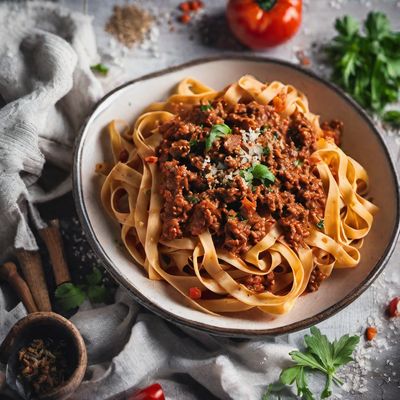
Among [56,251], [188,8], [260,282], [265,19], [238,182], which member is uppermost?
[265,19]

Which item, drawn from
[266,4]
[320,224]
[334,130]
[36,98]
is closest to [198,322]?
[320,224]

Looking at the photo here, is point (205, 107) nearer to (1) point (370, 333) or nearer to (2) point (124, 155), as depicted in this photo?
(2) point (124, 155)

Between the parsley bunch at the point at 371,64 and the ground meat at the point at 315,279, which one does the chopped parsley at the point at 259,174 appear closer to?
the ground meat at the point at 315,279

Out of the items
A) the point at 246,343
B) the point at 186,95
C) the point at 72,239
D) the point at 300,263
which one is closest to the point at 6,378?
the point at 72,239

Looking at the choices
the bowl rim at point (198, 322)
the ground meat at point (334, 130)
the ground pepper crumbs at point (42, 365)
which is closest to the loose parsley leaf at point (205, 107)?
the bowl rim at point (198, 322)

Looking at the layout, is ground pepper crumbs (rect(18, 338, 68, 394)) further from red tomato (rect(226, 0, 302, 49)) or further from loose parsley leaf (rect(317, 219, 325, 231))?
red tomato (rect(226, 0, 302, 49))

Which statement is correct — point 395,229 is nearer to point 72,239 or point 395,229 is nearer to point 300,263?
point 300,263
